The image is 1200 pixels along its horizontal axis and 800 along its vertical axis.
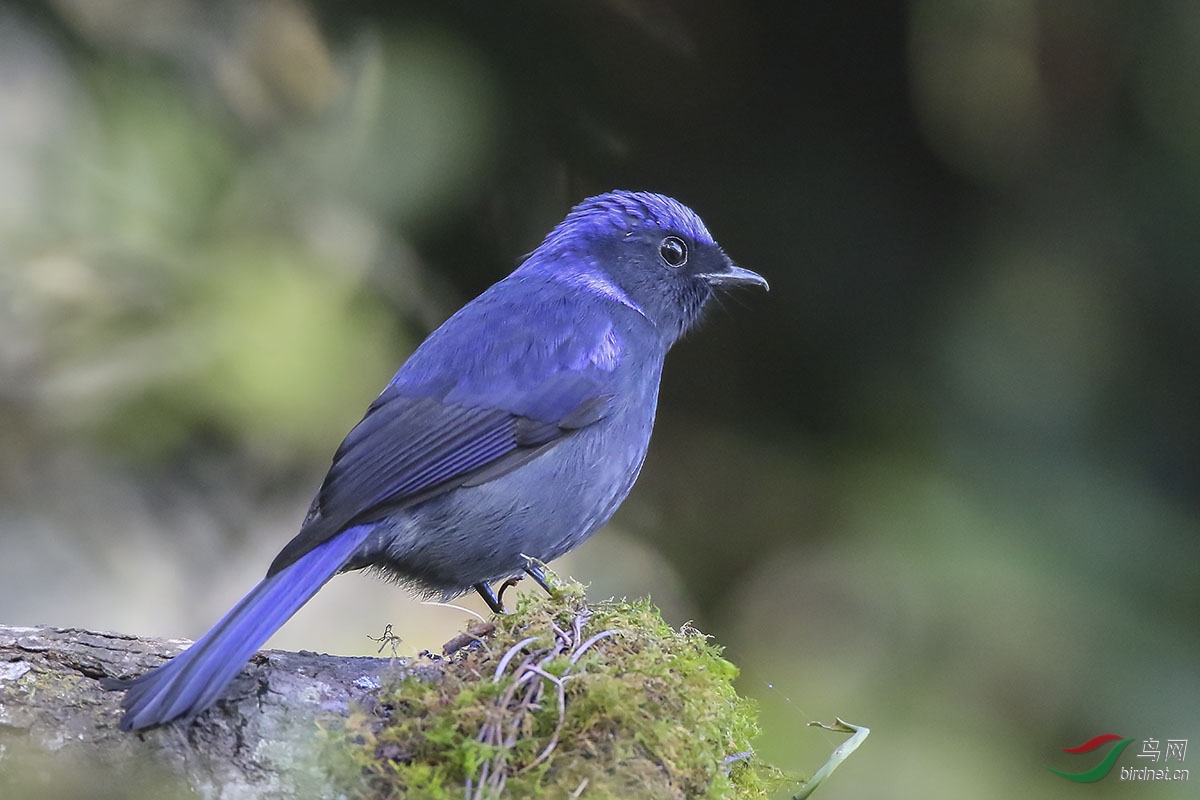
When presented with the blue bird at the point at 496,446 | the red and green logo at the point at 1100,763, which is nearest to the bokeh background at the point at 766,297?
the red and green logo at the point at 1100,763

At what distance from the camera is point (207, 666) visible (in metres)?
2.68

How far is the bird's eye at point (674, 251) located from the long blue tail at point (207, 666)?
7.07ft

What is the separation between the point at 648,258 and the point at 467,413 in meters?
1.16

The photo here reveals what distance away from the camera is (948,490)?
4.75 metres

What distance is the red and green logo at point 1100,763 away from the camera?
435cm

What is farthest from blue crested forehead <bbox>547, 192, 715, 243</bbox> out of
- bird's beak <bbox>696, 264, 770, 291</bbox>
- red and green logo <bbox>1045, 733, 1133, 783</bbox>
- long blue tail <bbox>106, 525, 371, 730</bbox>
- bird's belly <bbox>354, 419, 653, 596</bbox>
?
red and green logo <bbox>1045, 733, 1133, 783</bbox>

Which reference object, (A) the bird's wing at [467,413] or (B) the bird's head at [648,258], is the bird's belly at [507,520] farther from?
(B) the bird's head at [648,258]

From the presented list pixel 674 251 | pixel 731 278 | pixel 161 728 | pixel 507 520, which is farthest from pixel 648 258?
pixel 161 728

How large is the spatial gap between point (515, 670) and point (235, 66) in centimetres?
363

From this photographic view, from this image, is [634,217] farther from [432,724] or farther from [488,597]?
[432,724]

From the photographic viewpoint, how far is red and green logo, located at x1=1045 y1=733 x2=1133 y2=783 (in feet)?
14.3

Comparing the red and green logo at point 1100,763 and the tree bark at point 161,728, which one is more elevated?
the red and green logo at point 1100,763

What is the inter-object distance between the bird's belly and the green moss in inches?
28.1

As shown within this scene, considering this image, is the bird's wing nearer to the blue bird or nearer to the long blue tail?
the blue bird
